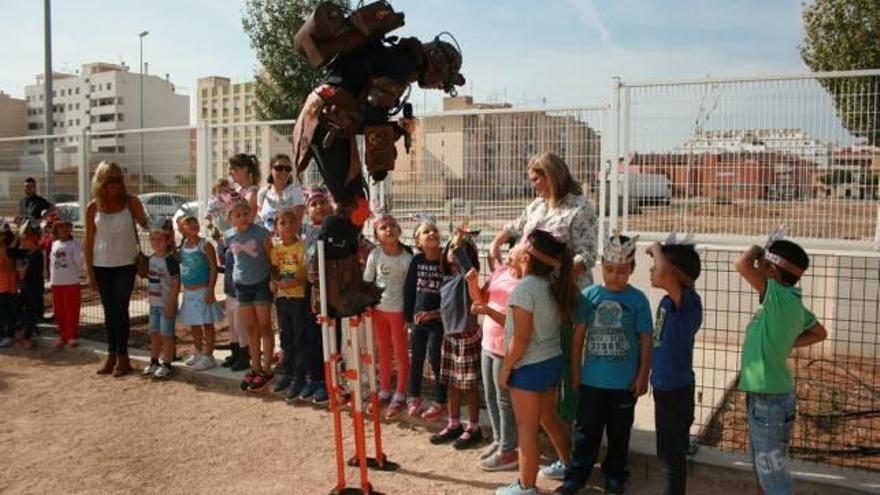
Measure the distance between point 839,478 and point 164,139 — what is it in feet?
32.1

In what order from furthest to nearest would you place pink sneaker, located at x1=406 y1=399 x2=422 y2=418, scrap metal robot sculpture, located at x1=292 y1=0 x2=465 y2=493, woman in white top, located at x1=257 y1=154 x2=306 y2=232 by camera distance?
1. woman in white top, located at x1=257 y1=154 x2=306 y2=232
2. pink sneaker, located at x1=406 y1=399 x2=422 y2=418
3. scrap metal robot sculpture, located at x1=292 y1=0 x2=465 y2=493

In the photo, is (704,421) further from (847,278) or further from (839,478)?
(847,278)

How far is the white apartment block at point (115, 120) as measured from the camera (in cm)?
1087

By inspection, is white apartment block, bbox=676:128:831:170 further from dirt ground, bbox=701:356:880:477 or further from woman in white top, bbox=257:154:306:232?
woman in white top, bbox=257:154:306:232

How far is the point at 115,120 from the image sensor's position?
91438 mm

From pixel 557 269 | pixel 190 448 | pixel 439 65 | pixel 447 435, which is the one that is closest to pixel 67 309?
pixel 190 448

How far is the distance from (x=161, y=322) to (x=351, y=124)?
4259mm

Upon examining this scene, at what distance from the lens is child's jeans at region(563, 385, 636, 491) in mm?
4219

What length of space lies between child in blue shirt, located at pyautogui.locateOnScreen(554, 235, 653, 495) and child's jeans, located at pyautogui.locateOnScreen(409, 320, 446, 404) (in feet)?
4.59

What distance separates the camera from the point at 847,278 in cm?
698

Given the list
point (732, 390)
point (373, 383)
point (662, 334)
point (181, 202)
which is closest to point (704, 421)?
point (732, 390)

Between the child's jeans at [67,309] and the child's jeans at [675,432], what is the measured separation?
6.80 meters

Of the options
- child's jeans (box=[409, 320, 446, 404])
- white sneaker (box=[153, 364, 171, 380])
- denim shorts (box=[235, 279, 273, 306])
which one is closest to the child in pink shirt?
child's jeans (box=[409, 320, 446, 404])

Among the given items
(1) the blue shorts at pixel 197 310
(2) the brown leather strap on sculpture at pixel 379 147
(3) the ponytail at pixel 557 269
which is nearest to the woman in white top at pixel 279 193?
(1) the blue shorts at pixel 197 310
